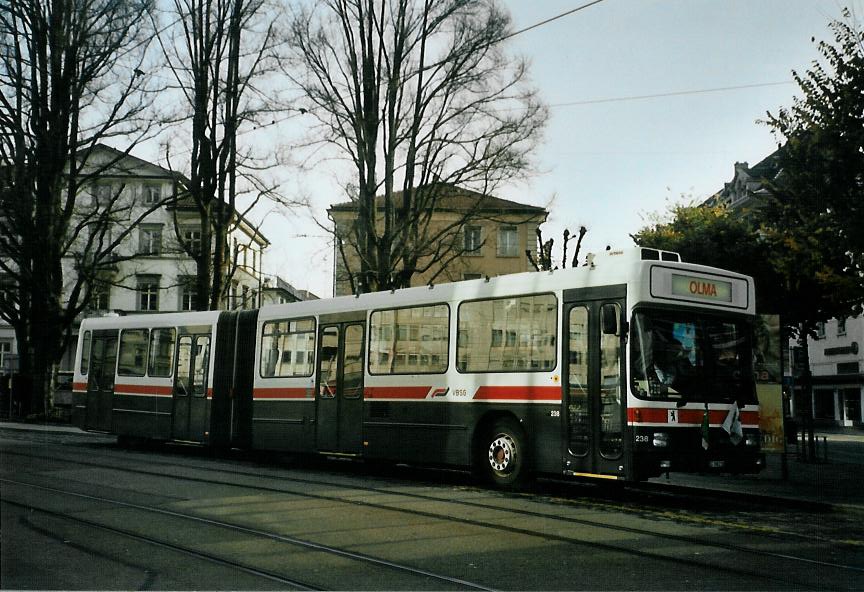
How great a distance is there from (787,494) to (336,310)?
7992mm

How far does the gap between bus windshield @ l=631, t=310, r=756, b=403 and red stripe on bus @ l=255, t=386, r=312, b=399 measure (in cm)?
718

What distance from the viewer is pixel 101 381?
21.6 m

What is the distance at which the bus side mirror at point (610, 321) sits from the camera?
38.3 ft

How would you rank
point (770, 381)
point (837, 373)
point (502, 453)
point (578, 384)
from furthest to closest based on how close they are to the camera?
point (837, 373)
point (770, 381)
point (502, 453)
point (578, 384)

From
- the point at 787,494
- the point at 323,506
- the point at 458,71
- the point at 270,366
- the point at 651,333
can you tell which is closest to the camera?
the point at 323,506

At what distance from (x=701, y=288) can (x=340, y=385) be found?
6.67 metres

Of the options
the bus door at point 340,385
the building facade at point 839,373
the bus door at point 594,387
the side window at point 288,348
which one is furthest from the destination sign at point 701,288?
the building facade at point 839,373

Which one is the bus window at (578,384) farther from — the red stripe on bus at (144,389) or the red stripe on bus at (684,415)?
the red stripe on bus at (144,389)

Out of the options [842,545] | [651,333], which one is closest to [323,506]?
[651,333]

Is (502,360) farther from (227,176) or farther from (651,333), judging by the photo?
(227,176)

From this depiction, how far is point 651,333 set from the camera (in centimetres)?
1172

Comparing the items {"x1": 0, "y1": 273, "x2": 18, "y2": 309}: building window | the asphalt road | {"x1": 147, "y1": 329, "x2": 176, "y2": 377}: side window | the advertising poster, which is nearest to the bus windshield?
the advertising poster

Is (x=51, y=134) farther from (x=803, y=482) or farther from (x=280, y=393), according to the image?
(x=803, y=482)

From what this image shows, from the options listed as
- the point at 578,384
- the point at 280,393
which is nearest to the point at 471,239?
the point at 280,393
